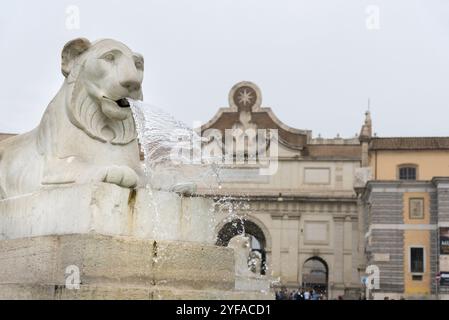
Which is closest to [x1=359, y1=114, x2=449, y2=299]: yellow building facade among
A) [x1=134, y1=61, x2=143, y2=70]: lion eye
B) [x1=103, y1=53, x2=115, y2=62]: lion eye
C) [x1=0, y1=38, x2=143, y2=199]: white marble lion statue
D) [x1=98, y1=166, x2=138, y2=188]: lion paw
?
[x1=134, y1=61, x2=143, y2=70]: lion eye

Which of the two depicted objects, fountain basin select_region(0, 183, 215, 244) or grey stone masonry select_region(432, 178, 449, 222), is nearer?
fountain basin select_region(0, 183, 215, 244)

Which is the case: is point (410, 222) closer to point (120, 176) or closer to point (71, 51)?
point (71, 51)

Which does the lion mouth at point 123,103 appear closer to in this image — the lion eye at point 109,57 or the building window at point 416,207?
the lion eye at point 109,57

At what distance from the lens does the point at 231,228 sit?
51750 mm

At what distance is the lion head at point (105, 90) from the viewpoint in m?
6.68

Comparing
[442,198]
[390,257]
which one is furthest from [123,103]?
[390,257]

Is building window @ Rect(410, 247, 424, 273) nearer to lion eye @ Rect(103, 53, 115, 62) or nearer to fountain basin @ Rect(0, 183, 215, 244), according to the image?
fountain basin @ Rect(0, 183, 215, 244)

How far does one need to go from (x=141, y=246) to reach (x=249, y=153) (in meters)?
44.4

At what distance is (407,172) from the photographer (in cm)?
4397

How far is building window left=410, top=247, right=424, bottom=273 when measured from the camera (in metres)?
40.1

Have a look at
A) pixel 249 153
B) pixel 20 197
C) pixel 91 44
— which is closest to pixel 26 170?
pixel 20 197

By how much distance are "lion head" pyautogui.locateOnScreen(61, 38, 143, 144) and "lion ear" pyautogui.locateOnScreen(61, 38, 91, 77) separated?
9 centimetres
